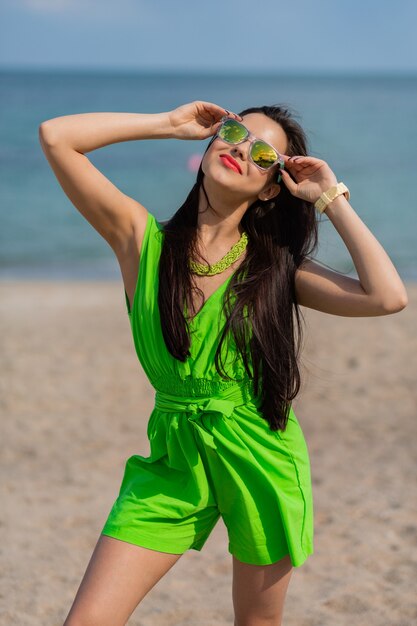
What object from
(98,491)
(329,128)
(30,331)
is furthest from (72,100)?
(98,491)

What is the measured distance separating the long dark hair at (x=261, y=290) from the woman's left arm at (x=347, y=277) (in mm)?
99

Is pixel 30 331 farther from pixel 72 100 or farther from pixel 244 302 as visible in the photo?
pixel 72 100

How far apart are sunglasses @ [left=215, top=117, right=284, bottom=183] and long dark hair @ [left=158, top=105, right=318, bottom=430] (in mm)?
67

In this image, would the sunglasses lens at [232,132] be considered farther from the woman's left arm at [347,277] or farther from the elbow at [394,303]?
the elbow at [394,303]

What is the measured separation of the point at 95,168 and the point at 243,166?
1.63 feet

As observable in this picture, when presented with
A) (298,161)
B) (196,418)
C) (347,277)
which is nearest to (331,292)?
(347,277)

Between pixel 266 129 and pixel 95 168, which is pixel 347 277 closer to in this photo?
pixel 266 129

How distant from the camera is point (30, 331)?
10.2 metres

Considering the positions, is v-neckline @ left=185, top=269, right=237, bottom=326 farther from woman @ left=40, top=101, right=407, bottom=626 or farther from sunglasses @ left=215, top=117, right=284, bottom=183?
sunglasses @ left=215, top=117, right=284, bottom=183

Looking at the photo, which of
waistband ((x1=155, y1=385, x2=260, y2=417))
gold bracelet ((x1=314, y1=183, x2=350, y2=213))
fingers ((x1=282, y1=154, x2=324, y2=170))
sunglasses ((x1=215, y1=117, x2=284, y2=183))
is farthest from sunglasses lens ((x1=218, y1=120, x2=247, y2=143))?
waistband ((x1=155, y1=385, x2=260, y2=417))

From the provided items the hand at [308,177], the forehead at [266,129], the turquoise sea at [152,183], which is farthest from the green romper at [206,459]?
the turquoise sea at [152,183]

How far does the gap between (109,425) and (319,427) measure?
5.81ft

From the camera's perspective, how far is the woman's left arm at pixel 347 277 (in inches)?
117

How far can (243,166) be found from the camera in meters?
3.05
